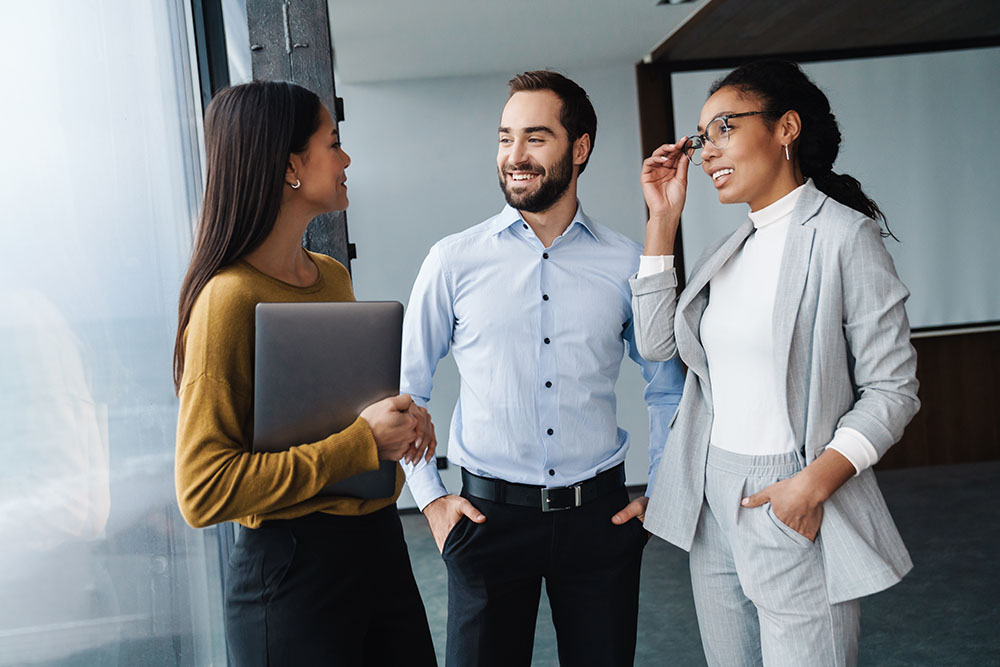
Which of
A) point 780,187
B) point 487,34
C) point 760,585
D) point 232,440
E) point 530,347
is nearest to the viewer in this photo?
point 232,440

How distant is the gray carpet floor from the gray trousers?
1.79m

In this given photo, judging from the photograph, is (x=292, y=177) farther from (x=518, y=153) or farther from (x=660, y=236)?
(x=660, y=236)

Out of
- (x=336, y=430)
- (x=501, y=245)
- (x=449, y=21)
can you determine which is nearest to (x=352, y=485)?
(x=336, y=430)

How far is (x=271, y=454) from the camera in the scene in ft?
3.86

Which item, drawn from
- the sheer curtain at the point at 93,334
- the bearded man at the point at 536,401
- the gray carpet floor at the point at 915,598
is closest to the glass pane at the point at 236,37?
the sheer curtain at the point at 93,334

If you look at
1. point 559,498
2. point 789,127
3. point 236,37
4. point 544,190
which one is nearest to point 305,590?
point 559,498

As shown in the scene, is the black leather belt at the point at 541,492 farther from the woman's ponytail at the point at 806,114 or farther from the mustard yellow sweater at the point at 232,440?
the woman's ponytail at the point at 806,114

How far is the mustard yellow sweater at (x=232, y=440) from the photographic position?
3.70 feet

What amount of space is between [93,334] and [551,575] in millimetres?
1084

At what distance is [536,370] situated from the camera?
188cm

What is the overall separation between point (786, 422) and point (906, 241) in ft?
16.6

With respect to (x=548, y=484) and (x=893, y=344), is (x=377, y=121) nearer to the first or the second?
(x=548, y=484)

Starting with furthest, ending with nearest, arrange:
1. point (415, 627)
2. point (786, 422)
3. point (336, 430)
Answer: point (786, 422), point (415, 627), point (336, 430)

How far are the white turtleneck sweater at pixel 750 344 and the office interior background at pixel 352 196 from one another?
1210mm
